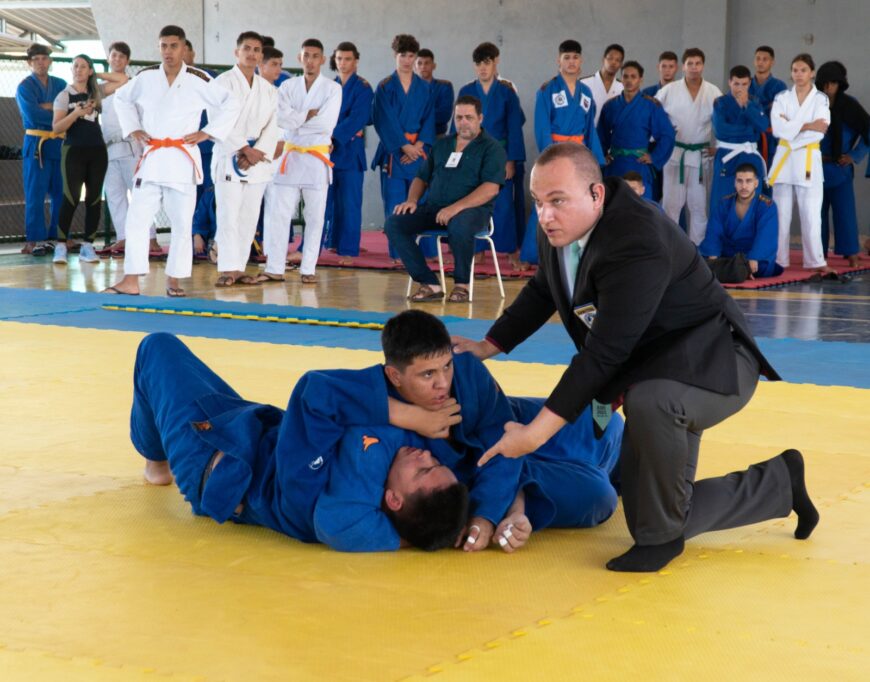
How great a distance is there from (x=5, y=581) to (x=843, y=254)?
9.15 m

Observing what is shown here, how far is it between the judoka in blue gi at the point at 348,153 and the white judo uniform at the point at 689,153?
2624 millimetres

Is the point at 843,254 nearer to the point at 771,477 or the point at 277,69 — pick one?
the point at 277,69

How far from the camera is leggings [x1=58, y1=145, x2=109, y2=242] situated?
409 inches

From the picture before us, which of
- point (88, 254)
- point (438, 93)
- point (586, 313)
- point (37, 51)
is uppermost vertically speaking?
point (37, 51)

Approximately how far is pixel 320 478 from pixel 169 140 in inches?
214

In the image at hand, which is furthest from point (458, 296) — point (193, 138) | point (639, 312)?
point (639, 312)

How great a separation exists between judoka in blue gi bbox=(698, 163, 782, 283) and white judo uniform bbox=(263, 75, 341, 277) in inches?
112

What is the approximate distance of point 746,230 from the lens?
9.34m

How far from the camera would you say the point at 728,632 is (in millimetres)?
2408

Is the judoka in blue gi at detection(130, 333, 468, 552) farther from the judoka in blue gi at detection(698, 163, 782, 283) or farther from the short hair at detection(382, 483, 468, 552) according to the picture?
the judoka in blue gi at detection(698, 163, 782, 283)

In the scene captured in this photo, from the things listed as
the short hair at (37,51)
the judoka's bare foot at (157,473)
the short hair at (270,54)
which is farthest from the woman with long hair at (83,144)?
the judoka's bare foot at (157,473)

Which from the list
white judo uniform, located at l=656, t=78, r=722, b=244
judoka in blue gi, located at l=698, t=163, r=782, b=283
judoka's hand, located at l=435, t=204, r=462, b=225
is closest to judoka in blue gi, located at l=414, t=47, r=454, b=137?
white judo uniform, located at l=656, t=78, r=722, b=244

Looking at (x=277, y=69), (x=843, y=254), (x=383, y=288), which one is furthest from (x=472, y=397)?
(x=843, y=254)

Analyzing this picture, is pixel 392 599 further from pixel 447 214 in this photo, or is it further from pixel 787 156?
pixel 787 156
